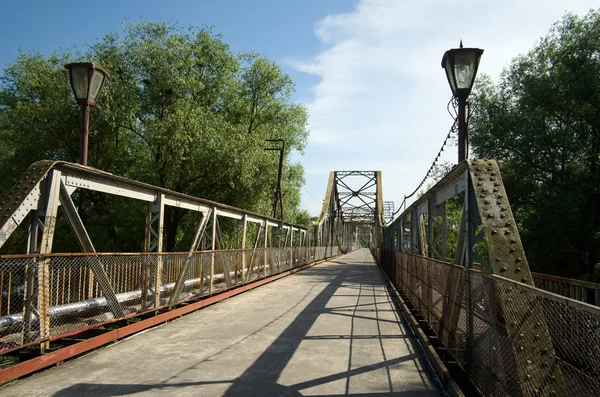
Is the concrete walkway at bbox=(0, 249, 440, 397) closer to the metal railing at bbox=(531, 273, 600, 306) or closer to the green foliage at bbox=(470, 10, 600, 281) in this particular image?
the metal railing at bbox=(531, 273, 600, 306)

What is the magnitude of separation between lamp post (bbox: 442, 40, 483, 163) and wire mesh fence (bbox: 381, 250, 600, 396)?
7.62ft

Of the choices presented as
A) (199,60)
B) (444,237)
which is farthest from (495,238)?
(199,60)

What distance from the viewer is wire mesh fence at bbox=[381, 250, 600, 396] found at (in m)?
2.75

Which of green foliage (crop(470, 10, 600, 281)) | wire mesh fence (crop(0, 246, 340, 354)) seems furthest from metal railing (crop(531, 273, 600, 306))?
green foliage (crop(470, 10, 600, 281))

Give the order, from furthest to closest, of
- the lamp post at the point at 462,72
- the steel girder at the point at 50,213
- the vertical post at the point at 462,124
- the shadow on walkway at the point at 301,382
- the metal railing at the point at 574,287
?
1. the vertical post at the point at 462,124
2. the lamp post at the point at 462,72
3. the metal railing at the point at 574,287
4. the steel girder at the point at 50,213
5. the shadow on walkway at the point at 301,382

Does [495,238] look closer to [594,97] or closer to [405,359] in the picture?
[405,359]

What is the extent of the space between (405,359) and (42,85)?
20.0m

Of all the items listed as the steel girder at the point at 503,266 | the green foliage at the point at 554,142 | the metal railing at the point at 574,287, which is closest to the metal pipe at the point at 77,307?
the steel girder at the point at 503,266

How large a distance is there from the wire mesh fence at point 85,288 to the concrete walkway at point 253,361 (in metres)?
0.52

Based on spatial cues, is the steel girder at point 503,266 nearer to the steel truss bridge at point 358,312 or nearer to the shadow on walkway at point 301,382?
the steel truss bridge at point 358,312

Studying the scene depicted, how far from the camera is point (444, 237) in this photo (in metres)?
8.14

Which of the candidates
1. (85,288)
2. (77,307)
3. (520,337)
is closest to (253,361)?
(77,307)

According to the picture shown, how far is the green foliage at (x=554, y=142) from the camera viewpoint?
63.2ft

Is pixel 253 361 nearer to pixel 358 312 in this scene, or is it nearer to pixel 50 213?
pixel 50 213
